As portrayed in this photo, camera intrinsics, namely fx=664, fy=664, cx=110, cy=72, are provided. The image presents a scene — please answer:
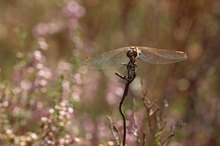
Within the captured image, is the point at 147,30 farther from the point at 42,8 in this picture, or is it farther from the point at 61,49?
the point at 42,8

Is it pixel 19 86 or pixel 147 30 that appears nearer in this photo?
pixel 19 86

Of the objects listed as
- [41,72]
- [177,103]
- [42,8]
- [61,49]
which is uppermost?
[42,8]

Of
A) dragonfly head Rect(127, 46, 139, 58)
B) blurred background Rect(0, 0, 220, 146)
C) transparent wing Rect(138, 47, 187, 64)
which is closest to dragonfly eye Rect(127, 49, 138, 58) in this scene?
dragonfly head Rect(127, 46, 139, 58)

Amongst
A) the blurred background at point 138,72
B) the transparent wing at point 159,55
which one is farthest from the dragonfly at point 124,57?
the blurred background at point 138,72

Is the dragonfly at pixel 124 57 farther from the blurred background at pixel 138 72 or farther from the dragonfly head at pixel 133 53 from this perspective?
the blurred background at pixel 138 72

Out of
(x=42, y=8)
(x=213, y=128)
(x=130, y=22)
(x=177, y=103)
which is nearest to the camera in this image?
(x=213, y=128)

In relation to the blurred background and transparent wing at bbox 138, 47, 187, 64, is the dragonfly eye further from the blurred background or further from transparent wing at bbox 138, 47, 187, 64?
the blurred background

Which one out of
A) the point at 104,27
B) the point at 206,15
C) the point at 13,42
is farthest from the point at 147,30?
the point at 13,42

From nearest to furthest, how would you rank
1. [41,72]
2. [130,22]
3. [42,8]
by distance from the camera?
[41,72] < [130,22] < [42,8]
